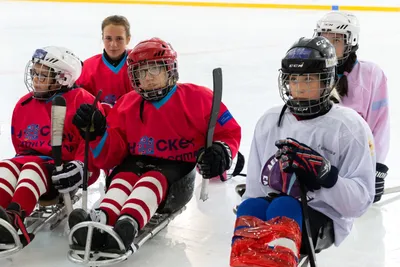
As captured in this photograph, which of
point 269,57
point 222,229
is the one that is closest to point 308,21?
point 269,57

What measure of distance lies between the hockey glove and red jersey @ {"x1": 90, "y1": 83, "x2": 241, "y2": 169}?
101 mm

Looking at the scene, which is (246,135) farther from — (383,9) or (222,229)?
(383,9)

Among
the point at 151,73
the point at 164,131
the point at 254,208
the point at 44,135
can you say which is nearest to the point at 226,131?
the point at 164,131

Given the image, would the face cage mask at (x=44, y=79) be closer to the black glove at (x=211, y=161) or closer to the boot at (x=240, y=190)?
the black glove at (x=211, y=161)

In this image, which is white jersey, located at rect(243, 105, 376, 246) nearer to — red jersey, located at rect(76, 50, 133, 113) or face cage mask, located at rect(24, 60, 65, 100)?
face cage mask, located at rect(24, 60, 65, 100)

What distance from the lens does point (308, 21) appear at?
8852 millimetres

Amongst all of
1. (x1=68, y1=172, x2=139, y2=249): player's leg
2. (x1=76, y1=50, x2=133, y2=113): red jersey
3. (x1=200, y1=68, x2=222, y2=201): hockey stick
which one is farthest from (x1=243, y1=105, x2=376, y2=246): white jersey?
(x1=76, y1=50, x2=133, y2=113): red jersey

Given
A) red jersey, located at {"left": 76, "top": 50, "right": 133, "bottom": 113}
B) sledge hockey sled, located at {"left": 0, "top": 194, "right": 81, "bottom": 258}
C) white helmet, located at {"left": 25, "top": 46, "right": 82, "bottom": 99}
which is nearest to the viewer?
sledge hockey sled, located at {"left": 0, "top": 194, "right": 81, "bottom": 258}

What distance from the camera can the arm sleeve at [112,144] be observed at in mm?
2373

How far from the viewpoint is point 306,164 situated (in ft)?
5.63

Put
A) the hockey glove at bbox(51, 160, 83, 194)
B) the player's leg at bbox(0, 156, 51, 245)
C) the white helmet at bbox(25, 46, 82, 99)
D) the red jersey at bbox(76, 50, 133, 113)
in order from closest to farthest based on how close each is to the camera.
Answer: the player's leg at bbox(0, 156, 51, 245) → the hockey glove at bbox(51, 160, 83, 194) → the white helmet at bbox(25, 46, 82, 99) → the red jersey at bbox(76, 50, 133, 113)

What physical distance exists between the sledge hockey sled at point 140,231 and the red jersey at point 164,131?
0.41ft

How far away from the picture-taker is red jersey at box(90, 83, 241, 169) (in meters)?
2.39

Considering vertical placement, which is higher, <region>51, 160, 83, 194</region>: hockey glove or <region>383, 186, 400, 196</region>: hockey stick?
<region>51, 160, 83, 194</region>: hockey glove
